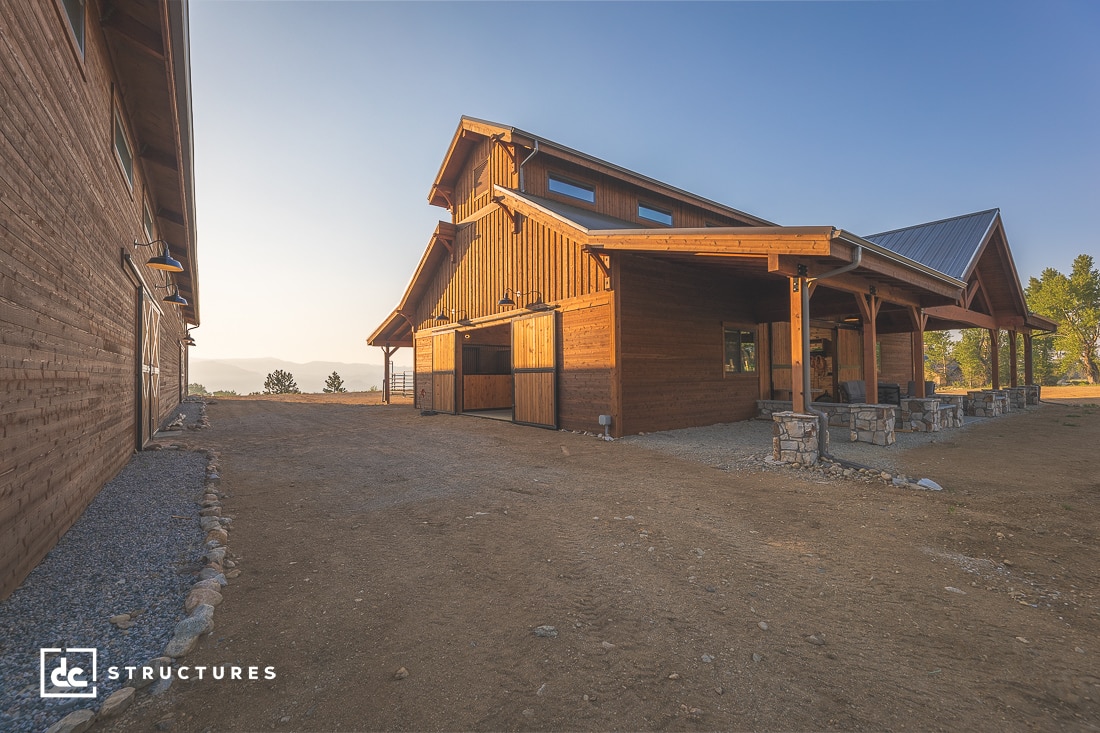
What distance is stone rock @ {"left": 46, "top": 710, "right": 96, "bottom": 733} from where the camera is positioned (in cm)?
164

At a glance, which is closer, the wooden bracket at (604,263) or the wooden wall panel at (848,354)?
the wooden bracket at (604,263)

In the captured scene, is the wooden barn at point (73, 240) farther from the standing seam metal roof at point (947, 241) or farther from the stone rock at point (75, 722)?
the standing seam metal roof at point (947, 241)

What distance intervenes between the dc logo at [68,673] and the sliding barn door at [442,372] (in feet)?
44.7

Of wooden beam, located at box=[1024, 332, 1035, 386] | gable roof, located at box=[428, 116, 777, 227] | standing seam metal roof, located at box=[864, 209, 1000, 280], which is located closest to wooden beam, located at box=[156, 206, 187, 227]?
gable roof, located at box=[428, 116, 777, 227]

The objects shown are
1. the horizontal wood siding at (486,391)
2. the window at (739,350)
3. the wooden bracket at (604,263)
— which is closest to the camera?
the wooden bracket at (604,263)

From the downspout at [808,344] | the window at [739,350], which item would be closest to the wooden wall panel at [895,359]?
the window at [739,350]

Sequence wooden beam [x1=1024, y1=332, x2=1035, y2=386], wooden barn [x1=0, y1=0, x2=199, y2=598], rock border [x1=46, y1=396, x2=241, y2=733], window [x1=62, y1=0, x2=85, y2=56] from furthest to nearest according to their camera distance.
Answer: wooden beam [x1=1024, y1=332, x2=1035, y2=386] → window [x1=62, y1=0, x2=85, y2=56] → wooden barn [x1=0, y1=0, x2=199, y2=598] → rock border [x1=46, y1=396, x2=241, y2=733]

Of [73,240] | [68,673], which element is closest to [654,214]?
[73,240]

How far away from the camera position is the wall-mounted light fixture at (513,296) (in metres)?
11.6

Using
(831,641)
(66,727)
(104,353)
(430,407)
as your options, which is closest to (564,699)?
(831,641)

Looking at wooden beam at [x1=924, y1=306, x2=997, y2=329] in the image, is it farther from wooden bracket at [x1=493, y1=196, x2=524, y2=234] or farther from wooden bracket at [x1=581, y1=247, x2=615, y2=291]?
wooden bracket at [x1=493, y1=196, x2=524, y2=234]

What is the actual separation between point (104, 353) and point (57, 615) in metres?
3.97

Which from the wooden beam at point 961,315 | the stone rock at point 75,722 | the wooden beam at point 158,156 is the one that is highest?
the wooden beam at point 158,156

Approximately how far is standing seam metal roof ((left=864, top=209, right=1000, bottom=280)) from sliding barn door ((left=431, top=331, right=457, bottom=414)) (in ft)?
46.8
